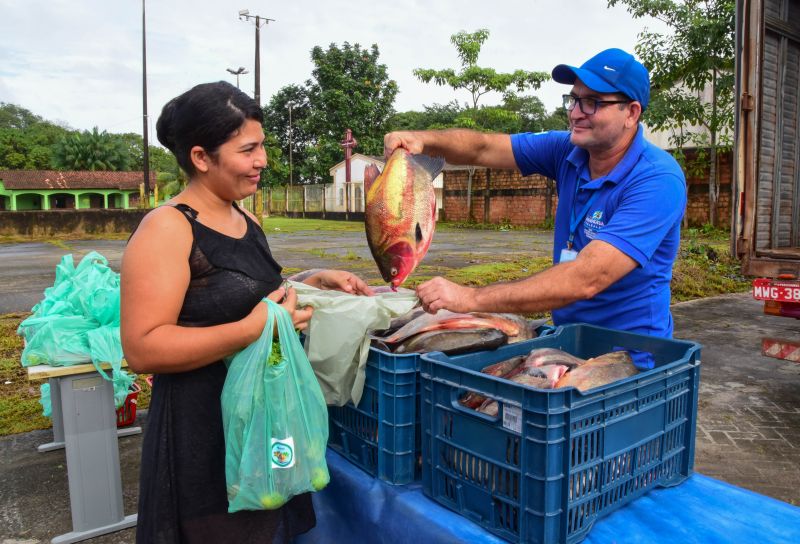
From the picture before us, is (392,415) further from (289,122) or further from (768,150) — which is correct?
(289,122)

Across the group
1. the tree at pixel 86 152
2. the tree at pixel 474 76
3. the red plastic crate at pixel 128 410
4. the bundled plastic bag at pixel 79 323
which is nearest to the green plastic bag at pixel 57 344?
the bundled plastic bag at pixel 79 323

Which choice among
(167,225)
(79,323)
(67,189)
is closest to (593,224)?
(167,225)

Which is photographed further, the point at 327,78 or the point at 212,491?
the point at 327,78

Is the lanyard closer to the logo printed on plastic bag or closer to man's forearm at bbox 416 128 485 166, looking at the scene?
man's forearm at bbox 416 128 485 166

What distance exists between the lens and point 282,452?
1.69 m

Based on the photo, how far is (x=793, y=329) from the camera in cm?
753

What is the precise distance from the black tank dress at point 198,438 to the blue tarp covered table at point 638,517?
29 centimetres

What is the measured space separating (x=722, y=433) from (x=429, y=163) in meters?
3.49

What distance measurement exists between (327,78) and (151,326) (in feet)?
122

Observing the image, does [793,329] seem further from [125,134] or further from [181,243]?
[125,134]

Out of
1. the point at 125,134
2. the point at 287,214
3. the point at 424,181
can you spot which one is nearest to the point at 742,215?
the point at 424,181

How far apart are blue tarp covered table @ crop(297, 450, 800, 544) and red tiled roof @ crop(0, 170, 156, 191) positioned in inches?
1979

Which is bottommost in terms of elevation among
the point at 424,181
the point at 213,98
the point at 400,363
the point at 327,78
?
the point at 400,363

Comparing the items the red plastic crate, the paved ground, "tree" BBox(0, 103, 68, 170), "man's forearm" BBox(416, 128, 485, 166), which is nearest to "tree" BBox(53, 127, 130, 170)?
"tree" BBox(0, 103, 68, 170)
